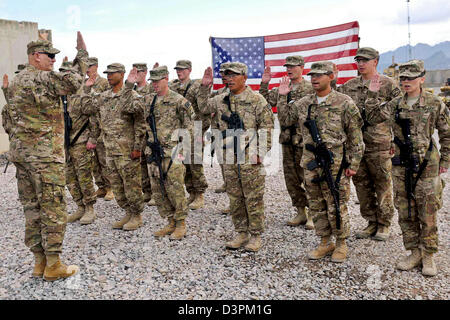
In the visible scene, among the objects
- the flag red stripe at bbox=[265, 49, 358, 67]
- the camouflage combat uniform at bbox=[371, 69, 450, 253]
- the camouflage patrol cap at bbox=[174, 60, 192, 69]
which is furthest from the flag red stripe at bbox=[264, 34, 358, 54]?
the camouflage combat uniform at bbox=[371, 69, 450, 253]

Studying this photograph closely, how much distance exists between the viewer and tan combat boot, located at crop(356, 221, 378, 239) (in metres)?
5.58

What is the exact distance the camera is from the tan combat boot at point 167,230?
5878 mm

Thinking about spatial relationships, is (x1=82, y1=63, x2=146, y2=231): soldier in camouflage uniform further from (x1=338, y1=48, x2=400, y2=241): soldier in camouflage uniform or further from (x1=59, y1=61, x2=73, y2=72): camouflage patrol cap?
(x1=338, y1=48, x2=400, y2=241): soldier in camouflage uniform

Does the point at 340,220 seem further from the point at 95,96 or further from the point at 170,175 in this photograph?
the point at 95,96

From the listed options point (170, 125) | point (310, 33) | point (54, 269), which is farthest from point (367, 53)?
point (54, 269)

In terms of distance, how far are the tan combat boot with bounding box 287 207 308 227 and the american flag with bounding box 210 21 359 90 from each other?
330 cm

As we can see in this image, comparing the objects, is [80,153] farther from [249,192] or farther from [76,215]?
[249,192]

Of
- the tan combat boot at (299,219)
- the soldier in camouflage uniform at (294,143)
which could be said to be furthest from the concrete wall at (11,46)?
the tan combat boot at (299,219)

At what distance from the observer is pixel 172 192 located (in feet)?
18.6

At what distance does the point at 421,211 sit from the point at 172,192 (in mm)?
3477

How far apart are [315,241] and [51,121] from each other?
406cm

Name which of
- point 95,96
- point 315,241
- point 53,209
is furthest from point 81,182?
point 315,241

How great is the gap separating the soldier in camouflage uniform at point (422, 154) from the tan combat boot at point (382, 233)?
95 cm

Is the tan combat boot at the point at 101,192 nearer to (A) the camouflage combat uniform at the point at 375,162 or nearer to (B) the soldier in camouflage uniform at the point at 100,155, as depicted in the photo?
(B) the soldier in camouflage uniform at the point at 100,155
